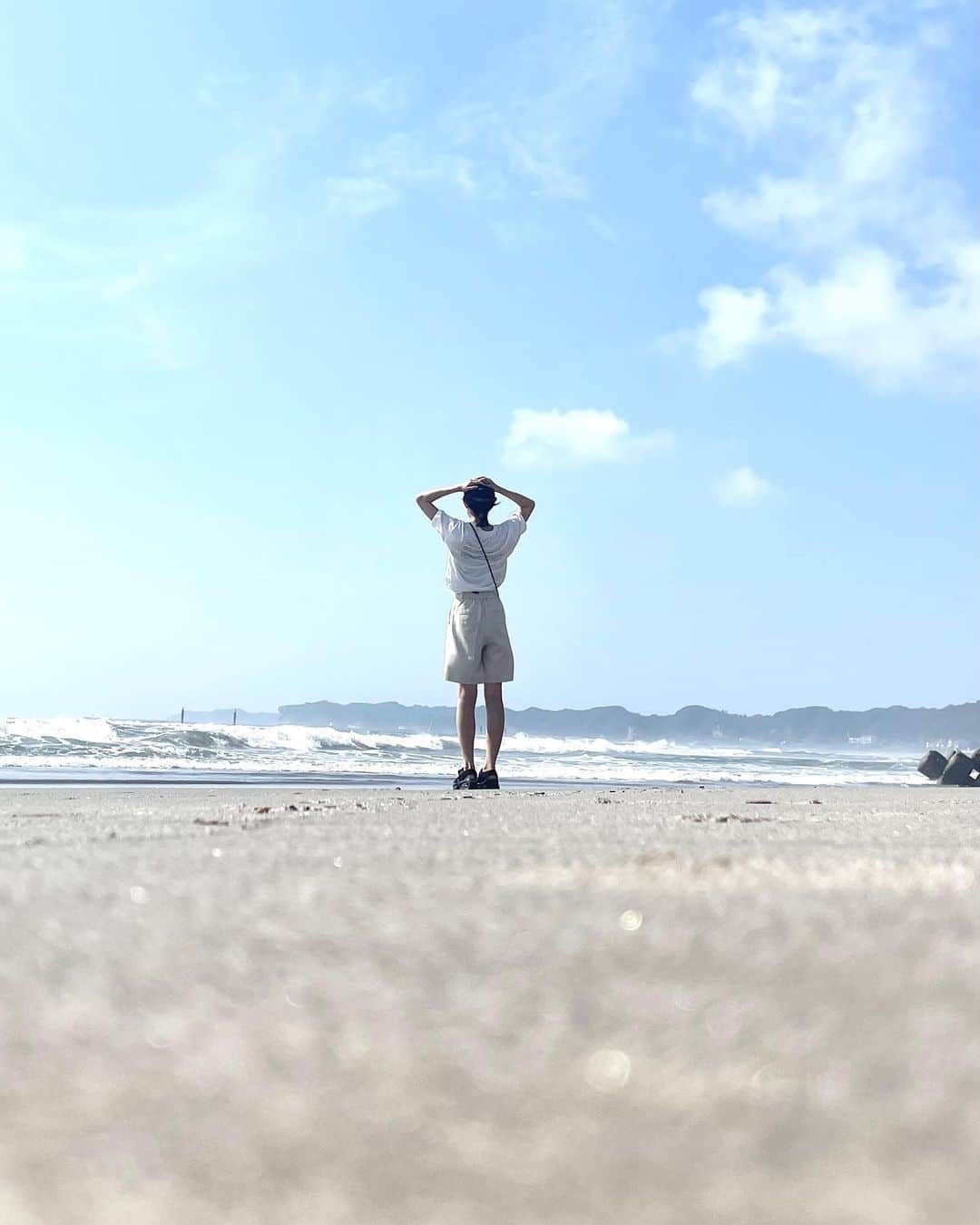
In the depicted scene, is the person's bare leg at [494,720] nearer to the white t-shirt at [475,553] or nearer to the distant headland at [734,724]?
the white t-shirt at [475,553]

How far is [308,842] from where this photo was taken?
42.0 inches

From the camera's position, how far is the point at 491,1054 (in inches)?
13.2

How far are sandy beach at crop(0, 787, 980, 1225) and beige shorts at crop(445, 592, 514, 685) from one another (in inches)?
152

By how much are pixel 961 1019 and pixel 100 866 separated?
0.67 meters

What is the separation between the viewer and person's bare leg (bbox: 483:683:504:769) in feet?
14.4

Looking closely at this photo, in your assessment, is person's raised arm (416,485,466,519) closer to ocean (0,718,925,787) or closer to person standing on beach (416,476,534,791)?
person standing on beach (416,476,534,791)

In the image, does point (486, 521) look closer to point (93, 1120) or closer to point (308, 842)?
point (308, 842)

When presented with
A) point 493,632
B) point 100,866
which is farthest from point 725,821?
point 493,632

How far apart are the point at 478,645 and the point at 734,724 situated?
67.5 meters

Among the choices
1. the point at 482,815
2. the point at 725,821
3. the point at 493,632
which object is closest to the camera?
the point at 725,821

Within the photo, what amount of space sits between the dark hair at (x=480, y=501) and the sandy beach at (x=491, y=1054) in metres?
4.04

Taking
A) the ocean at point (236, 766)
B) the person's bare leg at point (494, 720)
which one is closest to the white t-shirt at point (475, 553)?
the person's bare leg at point (494, 720)

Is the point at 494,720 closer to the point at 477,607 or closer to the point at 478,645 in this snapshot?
the point at 478,645

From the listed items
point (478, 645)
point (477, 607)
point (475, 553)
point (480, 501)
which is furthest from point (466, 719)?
point (480, 501)
